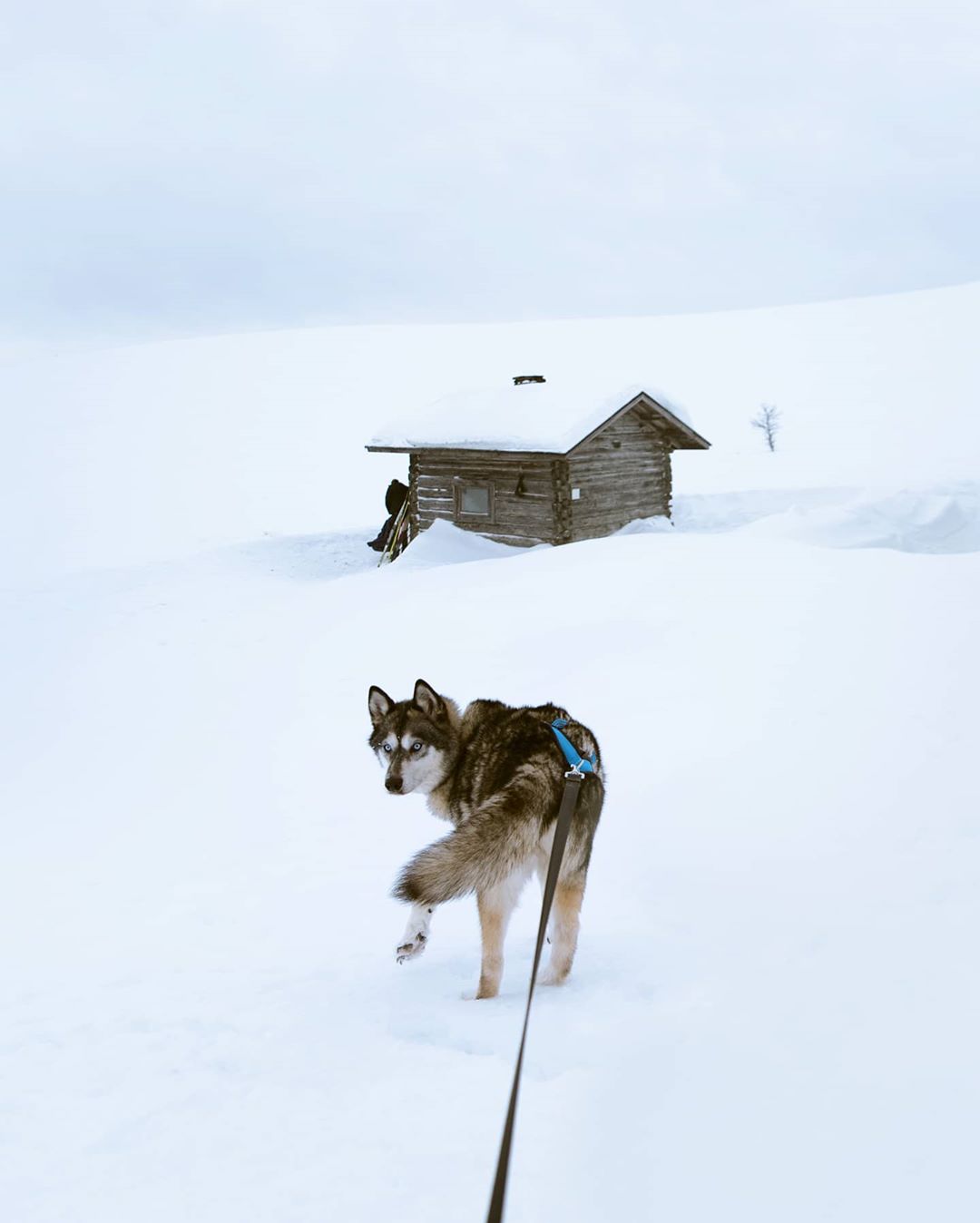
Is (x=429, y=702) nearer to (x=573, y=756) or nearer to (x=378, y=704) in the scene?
(x=378, y=704)

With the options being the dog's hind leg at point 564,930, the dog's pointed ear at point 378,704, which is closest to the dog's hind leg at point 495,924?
the dog's hind leg at point 564,930

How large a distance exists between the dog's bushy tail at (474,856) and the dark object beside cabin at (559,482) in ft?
54.8

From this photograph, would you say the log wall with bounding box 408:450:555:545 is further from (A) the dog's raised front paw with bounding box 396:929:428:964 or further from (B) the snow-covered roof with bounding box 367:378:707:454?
(A) the dog's raised front paw with bounding box 396:929:428:964

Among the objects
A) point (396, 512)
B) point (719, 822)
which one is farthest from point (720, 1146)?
point (396, 512)

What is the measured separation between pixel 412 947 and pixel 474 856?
51.5 inches

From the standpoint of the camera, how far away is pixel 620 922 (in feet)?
18.2

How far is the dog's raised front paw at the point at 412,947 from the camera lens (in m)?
4.99

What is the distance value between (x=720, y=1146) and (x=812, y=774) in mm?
4958

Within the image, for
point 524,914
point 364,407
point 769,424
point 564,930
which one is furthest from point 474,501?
point 364,407

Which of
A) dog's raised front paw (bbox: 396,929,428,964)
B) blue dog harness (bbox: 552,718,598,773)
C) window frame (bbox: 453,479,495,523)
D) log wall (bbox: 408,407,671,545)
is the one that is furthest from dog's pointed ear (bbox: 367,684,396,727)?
window frame (bbox: 453,479,495,523)

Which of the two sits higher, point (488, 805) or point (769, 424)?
point (769, 424)

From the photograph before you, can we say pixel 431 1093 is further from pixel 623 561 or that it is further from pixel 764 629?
pixel 623 561

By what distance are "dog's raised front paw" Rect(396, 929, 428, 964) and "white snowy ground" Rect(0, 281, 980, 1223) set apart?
10cm

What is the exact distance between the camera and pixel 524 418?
866 inches
